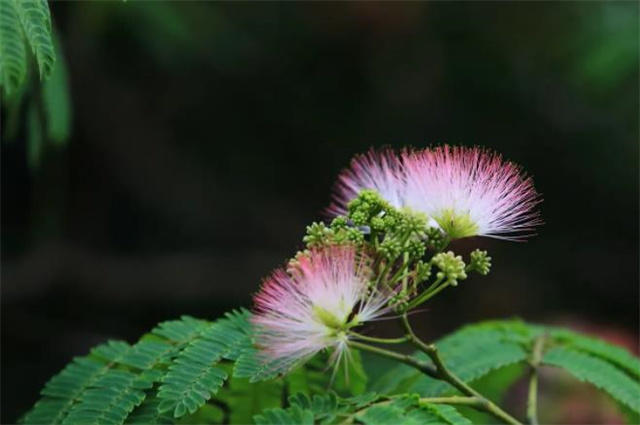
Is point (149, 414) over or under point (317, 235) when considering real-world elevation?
under

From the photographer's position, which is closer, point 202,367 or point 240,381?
point 202,367

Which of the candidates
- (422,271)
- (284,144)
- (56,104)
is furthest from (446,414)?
(284,144)

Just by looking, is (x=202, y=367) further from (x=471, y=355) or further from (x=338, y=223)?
(x=471, y=355)

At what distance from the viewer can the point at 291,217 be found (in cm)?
619

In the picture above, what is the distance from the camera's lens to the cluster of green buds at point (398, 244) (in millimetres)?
1471

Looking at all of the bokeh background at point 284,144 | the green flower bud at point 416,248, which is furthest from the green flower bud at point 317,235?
the bokeh background at point 284,144

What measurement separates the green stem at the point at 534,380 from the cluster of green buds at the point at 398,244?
16.2 inches

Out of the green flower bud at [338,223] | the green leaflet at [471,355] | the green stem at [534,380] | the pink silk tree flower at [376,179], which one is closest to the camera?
the green flower bud at [338,223]

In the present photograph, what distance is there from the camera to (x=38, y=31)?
1359 mm

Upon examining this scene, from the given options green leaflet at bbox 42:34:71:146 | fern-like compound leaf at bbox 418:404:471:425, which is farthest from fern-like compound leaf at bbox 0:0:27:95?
green leaflet at bbox 42:34:71:146

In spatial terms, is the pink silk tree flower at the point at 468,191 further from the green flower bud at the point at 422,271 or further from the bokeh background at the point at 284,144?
the bokeh background at the point at 284,144

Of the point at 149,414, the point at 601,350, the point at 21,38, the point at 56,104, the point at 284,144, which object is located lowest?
the point at 149,414

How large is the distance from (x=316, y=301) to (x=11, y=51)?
0.64 metres

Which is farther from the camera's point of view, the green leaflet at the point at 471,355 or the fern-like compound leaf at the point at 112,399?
the green leaflet at the point at 471,355
